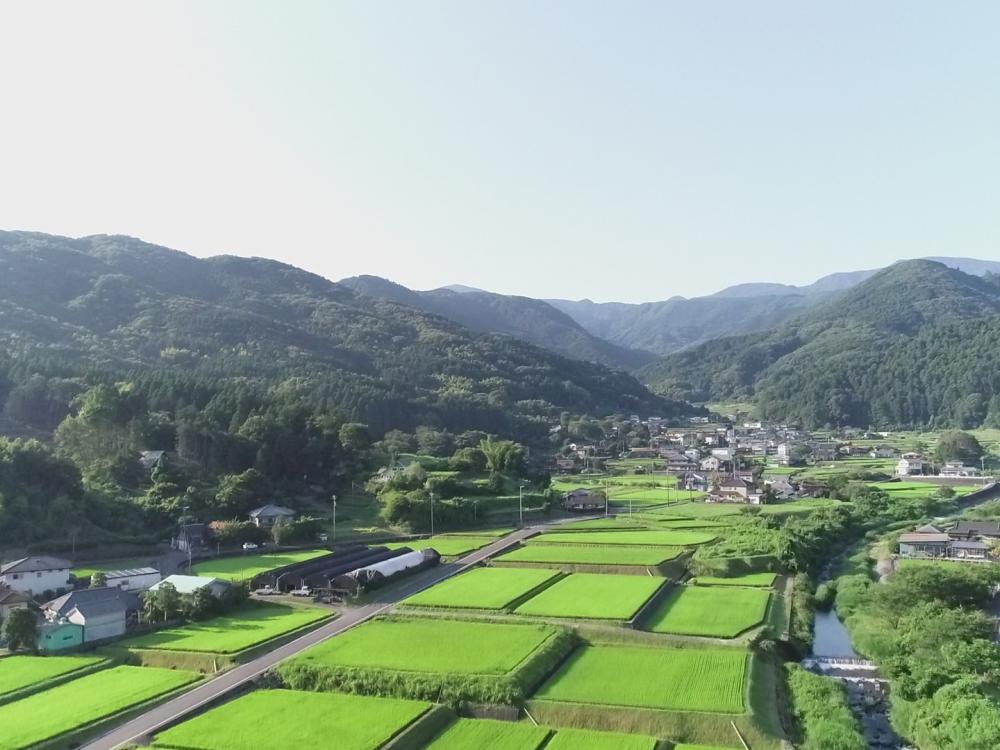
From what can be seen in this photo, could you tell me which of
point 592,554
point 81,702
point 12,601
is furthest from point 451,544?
point 81,702

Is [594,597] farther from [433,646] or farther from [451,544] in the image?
[451,544]

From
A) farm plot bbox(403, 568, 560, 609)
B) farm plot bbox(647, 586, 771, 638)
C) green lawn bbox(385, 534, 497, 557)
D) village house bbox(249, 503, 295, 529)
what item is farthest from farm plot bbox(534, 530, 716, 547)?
village house bbox(249, 503, 295, 529)

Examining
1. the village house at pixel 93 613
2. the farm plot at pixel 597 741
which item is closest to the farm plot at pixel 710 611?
the farm plot at pixel 597 741

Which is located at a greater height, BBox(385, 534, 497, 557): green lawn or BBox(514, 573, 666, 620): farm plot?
BBox(385, 534, 497, 557): green lawn

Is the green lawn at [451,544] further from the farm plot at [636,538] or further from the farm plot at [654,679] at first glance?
the farm plot at [654,679]

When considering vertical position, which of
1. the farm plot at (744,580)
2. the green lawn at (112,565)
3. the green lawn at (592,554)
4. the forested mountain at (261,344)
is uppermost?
the forested mountain at (261,344)

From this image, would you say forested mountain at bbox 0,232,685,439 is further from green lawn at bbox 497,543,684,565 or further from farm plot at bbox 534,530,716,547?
green lawn at bbox 497,543,684,565
